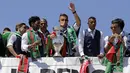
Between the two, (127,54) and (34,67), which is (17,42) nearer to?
(34,67)

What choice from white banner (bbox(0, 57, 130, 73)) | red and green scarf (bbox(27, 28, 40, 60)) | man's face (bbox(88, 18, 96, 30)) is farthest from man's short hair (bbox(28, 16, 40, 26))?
man's face (bbox(88, 18, 96, 30))

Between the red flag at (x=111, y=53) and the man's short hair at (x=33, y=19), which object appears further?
the man's short hair at (x=33, y=19)

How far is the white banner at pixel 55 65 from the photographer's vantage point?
39.4 feet

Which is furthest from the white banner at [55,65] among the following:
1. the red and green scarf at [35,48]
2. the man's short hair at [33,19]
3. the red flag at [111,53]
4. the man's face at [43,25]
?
the man's face at [43,25]

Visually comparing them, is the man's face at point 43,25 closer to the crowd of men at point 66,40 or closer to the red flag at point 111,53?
the crowd of men at point 66,40

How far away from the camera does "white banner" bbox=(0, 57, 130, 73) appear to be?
12023 millimetres

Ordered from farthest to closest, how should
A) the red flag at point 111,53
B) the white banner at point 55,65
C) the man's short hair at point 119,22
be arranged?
the white banner at point 55,65
the man's short hair at point 119,22
the red flag at point 111,53

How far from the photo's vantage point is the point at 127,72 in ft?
38.9

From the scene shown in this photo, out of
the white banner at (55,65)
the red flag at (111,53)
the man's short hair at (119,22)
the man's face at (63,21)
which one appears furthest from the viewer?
the man's face at (63,21)

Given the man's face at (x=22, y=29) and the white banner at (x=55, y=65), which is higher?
the man's face at (x=22, y=29)

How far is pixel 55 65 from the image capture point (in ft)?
39.9

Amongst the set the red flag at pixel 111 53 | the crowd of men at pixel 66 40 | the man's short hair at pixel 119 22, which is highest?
the man's short hair at pixel 119 22

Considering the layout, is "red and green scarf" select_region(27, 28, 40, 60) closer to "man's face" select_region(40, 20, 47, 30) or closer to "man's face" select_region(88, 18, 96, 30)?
"man's face" select_region(40, 20, 47, 30)

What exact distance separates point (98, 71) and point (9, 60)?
2204 mm
